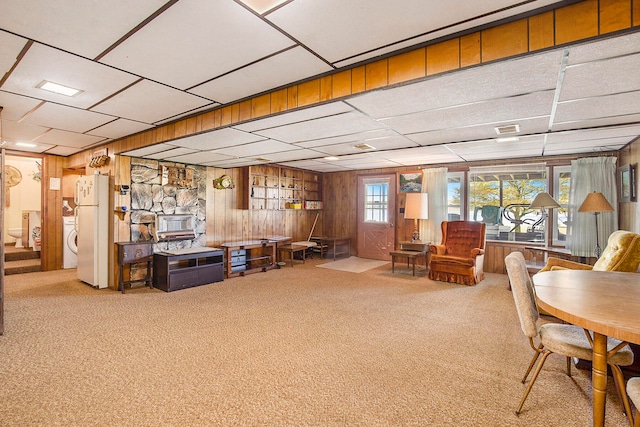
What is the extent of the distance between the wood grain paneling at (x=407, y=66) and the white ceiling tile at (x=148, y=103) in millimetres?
1868

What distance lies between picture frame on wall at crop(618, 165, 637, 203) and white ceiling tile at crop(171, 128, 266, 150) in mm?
4899

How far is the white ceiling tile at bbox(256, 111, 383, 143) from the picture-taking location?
3.08m

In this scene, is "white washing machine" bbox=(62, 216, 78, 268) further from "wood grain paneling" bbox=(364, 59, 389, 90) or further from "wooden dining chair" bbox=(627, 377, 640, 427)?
"wooden dining chair" bbox=(627, 377, 640, 427)

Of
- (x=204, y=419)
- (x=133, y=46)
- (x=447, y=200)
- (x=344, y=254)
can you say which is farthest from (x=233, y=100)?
(x=344, y=254)

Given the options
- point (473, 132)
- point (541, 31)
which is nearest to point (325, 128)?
point (473, 132)

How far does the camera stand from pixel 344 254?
824 centimetres

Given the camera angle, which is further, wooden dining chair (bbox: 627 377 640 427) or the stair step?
the stair step

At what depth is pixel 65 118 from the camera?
12.0 ft

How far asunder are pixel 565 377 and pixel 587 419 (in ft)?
1.79

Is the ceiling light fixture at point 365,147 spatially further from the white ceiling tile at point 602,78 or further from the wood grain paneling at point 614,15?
the wood grain paneling at point 614,15

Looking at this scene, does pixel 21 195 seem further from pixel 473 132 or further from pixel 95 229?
pixel 473 132

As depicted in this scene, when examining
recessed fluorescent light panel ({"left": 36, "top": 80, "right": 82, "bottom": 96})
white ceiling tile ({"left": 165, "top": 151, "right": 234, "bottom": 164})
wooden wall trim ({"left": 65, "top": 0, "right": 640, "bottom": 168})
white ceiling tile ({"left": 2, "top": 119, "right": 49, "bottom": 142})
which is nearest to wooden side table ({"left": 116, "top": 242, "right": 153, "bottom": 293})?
white ceiling tile ({"left": 165, "top": 151, "right": 234, "bottom": 164})

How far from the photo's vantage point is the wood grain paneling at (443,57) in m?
1.90

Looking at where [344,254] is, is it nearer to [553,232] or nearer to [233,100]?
[553,232]
